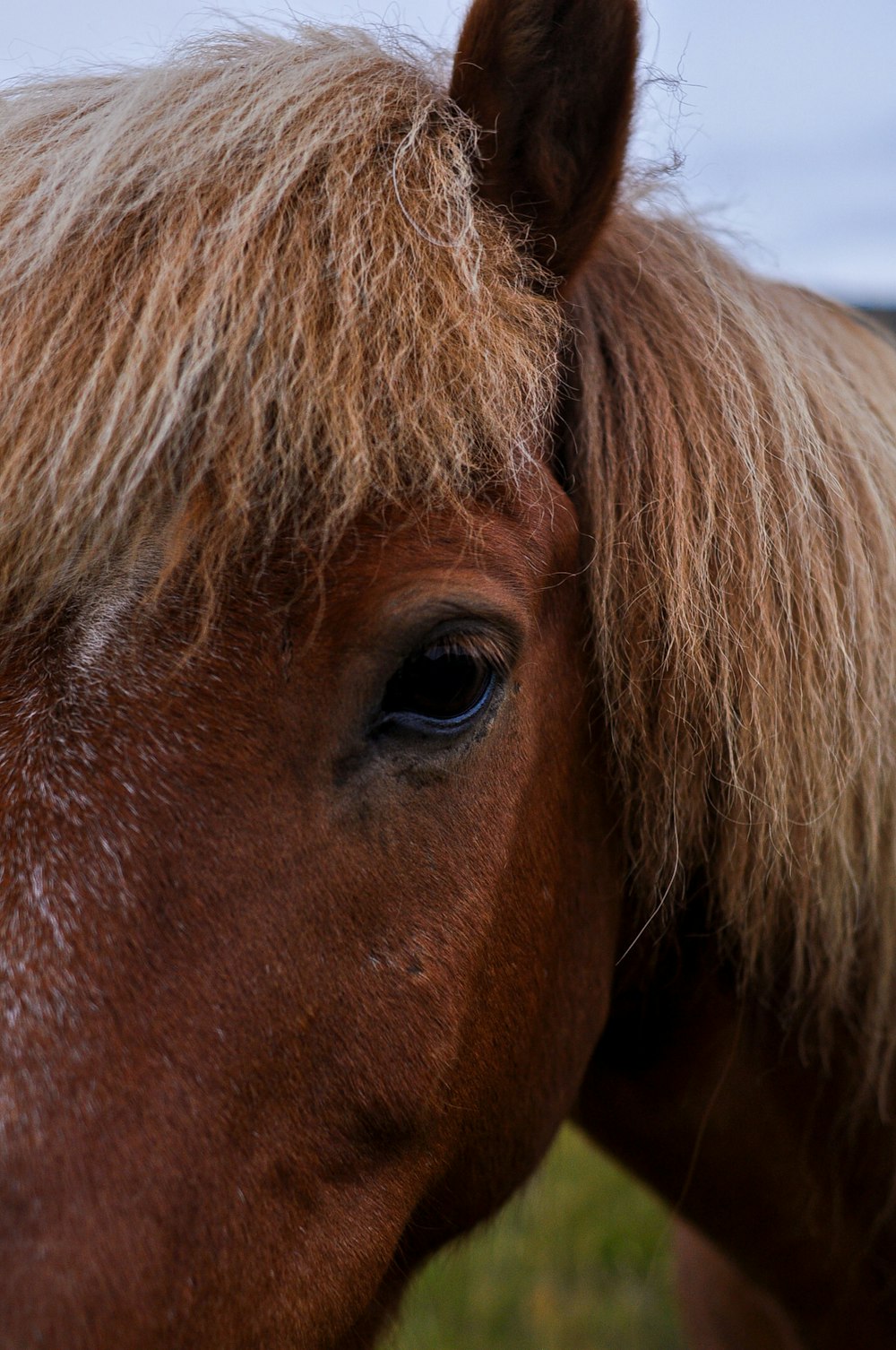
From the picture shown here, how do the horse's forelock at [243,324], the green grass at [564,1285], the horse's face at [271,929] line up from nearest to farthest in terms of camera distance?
the horse's face at [271,929] → the horse's forelock at [243,324] → the green grass at [564,1285]

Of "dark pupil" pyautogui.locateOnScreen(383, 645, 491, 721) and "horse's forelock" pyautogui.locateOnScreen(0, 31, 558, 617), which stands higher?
"horse's forelock" pyautogui.locateOnScreen(0, 31, 558, 617)

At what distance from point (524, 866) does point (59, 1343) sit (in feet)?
1.97

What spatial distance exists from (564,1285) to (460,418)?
2928mm

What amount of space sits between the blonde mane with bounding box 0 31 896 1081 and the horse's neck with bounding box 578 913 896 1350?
10cm

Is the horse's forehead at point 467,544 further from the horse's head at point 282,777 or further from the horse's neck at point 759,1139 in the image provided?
the horse's neck at point 759,1139

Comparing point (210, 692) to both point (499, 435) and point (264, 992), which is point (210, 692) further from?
point (499, 435)

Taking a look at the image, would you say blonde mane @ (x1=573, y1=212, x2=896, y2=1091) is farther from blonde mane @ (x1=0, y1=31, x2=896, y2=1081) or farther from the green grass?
the green grass

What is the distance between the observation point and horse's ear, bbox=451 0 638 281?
3.70 feet

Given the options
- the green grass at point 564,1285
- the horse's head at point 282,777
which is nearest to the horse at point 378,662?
the horse's head at point 282,777

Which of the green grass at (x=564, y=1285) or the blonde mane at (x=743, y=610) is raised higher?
the blonde mane at (x=743, y=610)

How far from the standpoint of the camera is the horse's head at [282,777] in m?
0.86

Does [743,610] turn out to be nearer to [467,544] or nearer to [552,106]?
[467,544]

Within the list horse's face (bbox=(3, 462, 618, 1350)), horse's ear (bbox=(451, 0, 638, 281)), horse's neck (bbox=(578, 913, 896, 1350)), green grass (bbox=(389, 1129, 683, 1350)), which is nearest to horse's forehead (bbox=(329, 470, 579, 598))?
horse's face (bbox=(3, 462, 618, 1350))

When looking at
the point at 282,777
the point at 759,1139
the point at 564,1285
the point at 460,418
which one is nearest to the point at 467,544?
the point at 460,418
